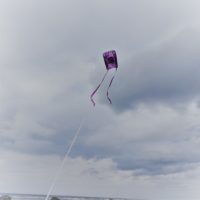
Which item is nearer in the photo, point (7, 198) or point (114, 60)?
point (114, 60)

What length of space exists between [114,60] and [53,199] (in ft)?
160

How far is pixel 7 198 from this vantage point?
7738cm

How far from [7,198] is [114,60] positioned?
53507mm

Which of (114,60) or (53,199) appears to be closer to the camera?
(114,60)

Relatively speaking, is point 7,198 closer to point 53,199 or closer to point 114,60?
point 53,199

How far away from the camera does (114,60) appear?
35656 millimetres

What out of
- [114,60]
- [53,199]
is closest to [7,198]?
[53,199]

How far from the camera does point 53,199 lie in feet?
248

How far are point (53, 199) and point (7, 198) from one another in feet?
34.2
